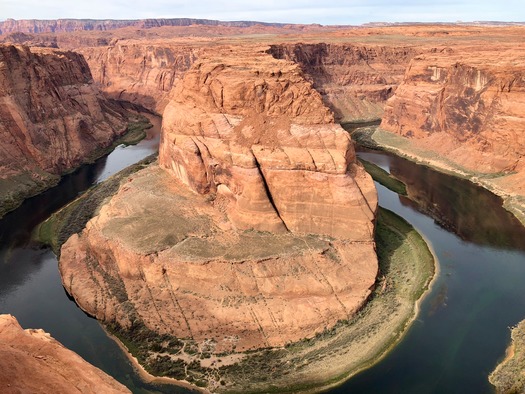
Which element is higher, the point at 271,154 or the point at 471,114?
the point at 271,154

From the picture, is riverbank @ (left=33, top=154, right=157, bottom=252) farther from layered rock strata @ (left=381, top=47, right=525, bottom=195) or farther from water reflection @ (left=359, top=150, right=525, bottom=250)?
layered rock strata @ (left=381, top=47, right=525, bottom=195)

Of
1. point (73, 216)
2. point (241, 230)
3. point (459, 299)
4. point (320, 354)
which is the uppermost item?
point (241, 230)

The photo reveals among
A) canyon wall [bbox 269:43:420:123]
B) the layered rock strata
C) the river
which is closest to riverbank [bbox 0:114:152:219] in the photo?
the river

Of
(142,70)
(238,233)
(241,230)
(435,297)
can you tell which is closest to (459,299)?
(435,297)

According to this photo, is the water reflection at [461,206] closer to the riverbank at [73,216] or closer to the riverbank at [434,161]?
the riverbank at [434,161]

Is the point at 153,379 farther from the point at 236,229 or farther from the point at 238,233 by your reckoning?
the point at 236,229

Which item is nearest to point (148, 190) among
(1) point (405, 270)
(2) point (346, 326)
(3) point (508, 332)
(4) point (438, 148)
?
(2) point (346, 326)

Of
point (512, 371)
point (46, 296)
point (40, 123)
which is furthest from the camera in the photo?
point (40, 123)
